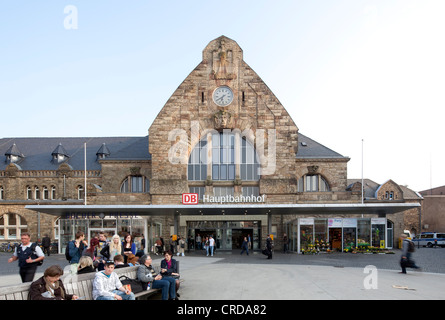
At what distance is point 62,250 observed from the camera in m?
33.4

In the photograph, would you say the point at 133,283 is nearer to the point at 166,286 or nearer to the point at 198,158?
the point at 166,286

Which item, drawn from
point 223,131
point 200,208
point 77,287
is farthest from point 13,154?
point 77,287

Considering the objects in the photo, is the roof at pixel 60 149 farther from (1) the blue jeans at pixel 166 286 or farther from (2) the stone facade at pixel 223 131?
(1) the blue jeans at pixel 166 286

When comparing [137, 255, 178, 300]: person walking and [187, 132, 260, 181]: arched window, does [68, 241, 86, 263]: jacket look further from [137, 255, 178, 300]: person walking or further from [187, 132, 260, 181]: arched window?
[187, 132, 260, 181]: arched window

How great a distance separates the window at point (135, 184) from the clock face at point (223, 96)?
10338mm

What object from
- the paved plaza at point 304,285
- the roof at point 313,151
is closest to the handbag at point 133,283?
the paved plaza at point 304,285

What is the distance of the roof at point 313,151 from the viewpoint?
4109 centimetres

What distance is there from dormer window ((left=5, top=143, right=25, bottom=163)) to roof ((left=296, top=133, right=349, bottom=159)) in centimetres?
3104

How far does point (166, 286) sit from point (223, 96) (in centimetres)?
2825

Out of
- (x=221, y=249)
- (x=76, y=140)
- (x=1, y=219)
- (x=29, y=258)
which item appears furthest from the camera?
(x=76, y=140)

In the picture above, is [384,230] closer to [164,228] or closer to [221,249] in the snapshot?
[221,249]

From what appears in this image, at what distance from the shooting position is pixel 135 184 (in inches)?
1642
